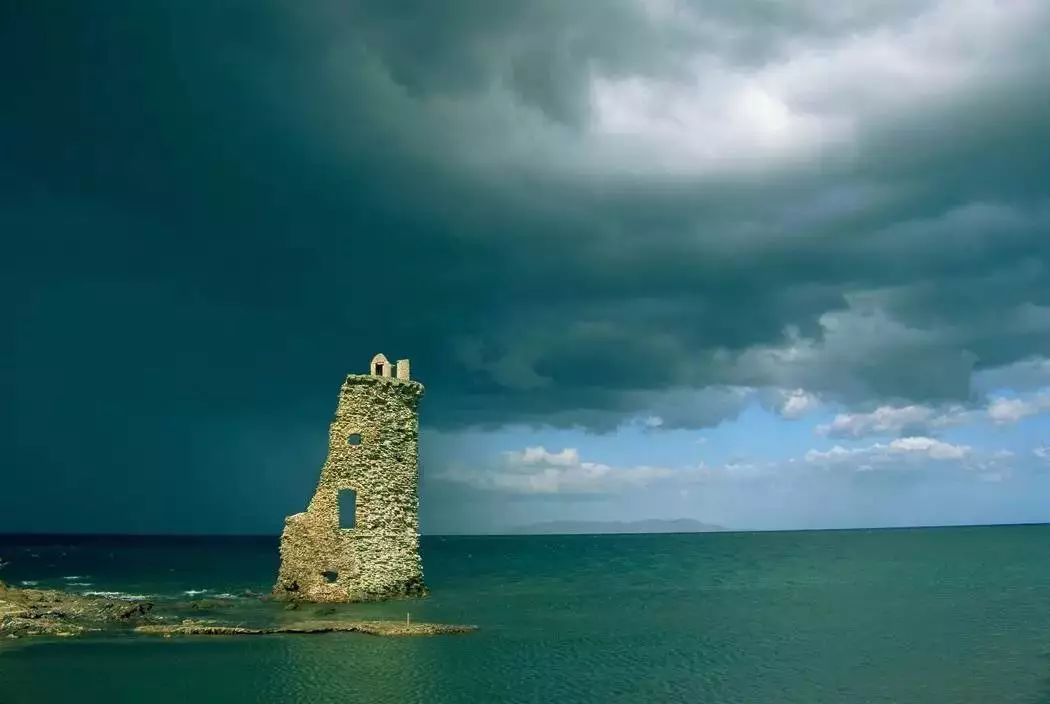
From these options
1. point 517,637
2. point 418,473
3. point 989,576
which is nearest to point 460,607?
point 418,473

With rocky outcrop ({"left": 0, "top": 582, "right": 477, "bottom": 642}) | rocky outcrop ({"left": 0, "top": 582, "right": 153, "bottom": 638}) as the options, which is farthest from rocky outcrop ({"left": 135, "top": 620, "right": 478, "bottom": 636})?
rocky outcrop ({"left": 0, "top": 582, "right": 153, "bottom": 638})

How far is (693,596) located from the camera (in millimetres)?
50625

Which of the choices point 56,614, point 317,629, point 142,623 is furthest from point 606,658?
point 56,614

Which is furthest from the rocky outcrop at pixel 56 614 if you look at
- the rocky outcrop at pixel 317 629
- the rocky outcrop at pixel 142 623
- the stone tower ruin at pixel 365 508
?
the stone tower ruin at pixel 365 508

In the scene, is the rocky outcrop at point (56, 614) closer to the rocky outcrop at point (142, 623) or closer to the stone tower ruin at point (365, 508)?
the rocky outcrop at point (142, 623)

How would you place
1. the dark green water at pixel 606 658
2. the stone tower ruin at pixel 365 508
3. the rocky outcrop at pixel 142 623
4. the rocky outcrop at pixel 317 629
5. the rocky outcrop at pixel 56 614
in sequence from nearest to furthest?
the dark green water at pixel 606 658, the rocky outcrop at pixel 317 629, the rocky outcrop at pixel 142 623, the rocky outcrop at pixel 56 614, the stone tower ruin at pixel 365 508

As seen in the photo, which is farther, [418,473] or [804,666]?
[418,473]

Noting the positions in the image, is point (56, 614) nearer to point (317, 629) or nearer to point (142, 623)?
point (142, 623)

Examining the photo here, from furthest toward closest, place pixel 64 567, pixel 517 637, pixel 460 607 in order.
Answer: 1. pixel 64 567
2. pixel 460 607
3. pixel 517 637

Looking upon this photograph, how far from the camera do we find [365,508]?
36531 mm

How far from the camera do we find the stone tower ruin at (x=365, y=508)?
120ft

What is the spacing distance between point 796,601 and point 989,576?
29281 millimetres

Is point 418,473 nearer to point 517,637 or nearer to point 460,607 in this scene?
point 460,607

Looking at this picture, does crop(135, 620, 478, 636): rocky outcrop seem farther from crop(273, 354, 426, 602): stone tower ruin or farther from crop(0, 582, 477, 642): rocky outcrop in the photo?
crop(273, 354, 426, 602): stone tower ruin
